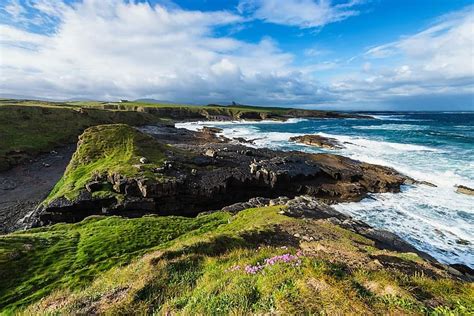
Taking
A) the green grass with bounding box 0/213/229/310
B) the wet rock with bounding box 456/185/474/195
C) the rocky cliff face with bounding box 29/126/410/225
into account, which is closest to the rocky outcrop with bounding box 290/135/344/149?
the rocky cliff face with bounding box 29/126/410/225

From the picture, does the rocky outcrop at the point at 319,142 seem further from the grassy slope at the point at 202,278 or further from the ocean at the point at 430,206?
the grassy slope at the point at 202,278

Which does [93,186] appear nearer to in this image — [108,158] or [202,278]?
[108,158]

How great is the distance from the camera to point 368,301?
607cm

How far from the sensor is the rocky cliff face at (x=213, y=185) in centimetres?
2439

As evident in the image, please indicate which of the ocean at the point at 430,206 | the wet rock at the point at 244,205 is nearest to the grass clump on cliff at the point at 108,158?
the wet rock at the point at 244,205

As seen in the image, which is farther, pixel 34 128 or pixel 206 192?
pixel 34 128

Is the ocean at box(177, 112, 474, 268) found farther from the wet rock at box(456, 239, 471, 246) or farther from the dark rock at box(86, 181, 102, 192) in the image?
the dark rock at box(86, 181, 102, 192)

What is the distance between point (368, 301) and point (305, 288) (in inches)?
52.3

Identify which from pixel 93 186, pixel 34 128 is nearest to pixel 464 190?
pixel 93 186

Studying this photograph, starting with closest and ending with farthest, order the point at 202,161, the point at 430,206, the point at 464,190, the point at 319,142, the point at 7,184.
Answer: the point at 430,206 < the point at 464,190 < the point at 202,161 < the point at 7,184 < the point at 319,142

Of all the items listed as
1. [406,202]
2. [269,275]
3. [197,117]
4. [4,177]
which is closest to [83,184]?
[4,177]

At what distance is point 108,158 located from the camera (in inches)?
1215

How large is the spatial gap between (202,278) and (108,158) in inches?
1031

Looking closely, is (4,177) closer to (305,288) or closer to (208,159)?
(208,159)
